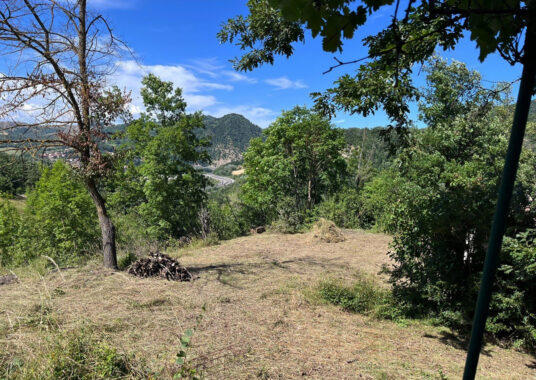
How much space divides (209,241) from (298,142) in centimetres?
732

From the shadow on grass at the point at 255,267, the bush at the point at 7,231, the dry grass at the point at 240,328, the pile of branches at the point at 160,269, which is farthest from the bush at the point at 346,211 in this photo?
the bush at the point at 7,231

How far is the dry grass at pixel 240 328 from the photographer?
10.6ft

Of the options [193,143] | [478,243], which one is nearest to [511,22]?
[478,243]

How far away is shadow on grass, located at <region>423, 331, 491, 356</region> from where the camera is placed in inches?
158

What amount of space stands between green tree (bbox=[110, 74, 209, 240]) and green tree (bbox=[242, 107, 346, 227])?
3217mm

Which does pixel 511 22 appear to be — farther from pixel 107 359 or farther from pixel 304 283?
pixel 304 283

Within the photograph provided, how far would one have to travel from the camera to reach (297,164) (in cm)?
1648

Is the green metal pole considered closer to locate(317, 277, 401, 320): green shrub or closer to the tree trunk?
locate(317, 277, 401, 320): green shrub

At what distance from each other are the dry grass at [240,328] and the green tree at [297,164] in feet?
31.1

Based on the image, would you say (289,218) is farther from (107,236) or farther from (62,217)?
(62,217)

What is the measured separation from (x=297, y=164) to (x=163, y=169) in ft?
22.2

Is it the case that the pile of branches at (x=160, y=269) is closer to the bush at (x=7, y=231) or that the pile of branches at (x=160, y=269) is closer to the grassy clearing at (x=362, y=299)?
the grassy clearing at (x=362, y=299)

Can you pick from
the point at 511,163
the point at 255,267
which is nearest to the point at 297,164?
the point at 255,267

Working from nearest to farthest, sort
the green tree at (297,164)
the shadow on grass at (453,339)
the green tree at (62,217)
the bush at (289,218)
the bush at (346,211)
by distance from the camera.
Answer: the shadow on grass at (453,339) < the bush at (289,218) < the bush at (346,211) < the green tree at (297,164) < the green tree at (62,217)
